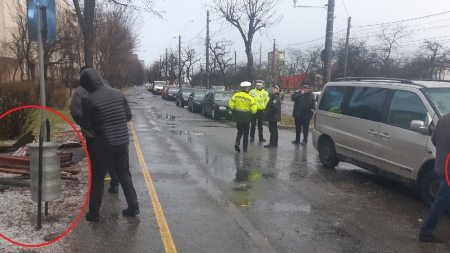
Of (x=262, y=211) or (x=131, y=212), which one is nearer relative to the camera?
(x=131, y=212)

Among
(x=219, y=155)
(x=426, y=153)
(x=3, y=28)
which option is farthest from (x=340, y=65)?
(x=426, y=153)

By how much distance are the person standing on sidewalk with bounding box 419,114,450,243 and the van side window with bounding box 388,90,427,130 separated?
1.62 metres

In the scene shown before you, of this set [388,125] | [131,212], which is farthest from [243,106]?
[131,212]

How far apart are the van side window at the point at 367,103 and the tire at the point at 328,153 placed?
0.96m

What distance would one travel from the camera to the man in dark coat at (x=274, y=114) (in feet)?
41.2

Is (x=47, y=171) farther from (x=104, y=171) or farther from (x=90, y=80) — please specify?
(x=90, y=80)

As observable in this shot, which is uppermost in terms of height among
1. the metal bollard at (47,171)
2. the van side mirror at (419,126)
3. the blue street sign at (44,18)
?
the blue street sign at (44,18)

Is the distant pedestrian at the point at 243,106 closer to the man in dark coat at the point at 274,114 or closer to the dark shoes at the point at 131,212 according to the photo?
the man in dark coat at the point at 274,114

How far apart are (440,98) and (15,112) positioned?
9.89 metres

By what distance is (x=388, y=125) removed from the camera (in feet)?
24.8

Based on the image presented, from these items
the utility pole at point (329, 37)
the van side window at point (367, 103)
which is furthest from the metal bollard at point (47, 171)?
the utility pole at point (329, 37)

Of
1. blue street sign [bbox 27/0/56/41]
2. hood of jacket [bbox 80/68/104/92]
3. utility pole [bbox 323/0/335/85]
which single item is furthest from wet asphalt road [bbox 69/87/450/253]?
utility pole [bbox 323/0/335/85]

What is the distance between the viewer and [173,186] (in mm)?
7715

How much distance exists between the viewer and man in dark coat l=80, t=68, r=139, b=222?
5.47 m
